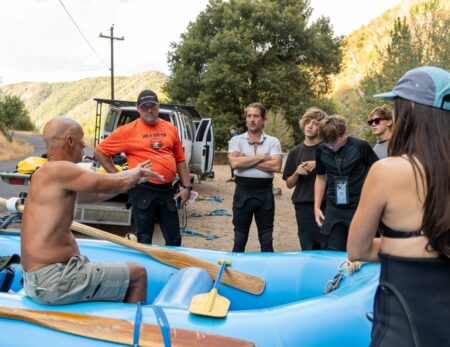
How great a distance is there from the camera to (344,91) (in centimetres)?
5588

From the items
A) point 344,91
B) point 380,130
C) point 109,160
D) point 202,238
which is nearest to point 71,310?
point 109,160

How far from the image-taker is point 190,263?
3.25m

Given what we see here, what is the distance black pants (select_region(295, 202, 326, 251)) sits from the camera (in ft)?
13.7

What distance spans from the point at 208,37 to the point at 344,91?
31388 millimetres

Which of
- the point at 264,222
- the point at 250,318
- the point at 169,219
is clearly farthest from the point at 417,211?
the point at 169,219

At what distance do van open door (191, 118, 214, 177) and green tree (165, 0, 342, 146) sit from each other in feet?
49.4

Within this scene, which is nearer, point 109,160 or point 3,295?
point 3,295

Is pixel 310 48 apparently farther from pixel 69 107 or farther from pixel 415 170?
pixel 69 107

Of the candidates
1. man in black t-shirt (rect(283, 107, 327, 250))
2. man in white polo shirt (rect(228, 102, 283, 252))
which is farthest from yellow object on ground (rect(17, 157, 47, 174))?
man in black t-shirt (rect(283, 107, 327, 250))

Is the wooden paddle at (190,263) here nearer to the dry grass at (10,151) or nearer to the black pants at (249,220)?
the black pants at (249,220)

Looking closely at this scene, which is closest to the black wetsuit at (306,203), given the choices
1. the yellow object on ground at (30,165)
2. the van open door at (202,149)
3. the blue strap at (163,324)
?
the blue strap at (163,324)

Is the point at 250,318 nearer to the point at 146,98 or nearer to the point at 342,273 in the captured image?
the point at 342,273

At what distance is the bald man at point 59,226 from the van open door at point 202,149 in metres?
7.78

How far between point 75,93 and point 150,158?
15937cm
